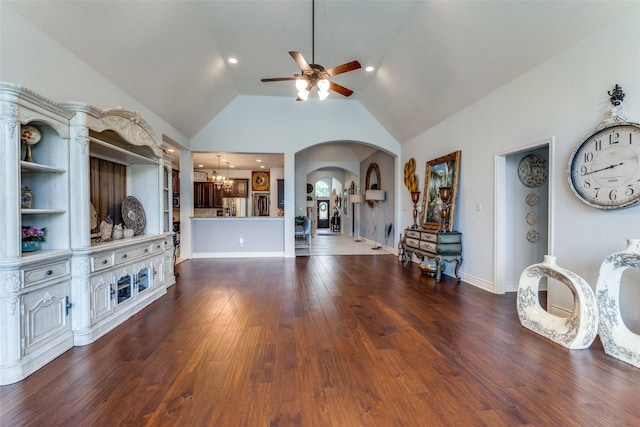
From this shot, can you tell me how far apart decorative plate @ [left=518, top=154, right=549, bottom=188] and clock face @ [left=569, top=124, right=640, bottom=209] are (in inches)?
46.4

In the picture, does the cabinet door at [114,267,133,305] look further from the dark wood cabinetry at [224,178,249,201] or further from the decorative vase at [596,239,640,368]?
the dark wood cabinetry at [224,178,249,201]

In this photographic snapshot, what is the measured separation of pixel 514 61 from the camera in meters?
3.29

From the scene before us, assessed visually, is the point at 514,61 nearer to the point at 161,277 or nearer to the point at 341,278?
the point at 341,278

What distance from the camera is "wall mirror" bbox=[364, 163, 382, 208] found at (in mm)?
8844

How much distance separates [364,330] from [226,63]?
4.74 m

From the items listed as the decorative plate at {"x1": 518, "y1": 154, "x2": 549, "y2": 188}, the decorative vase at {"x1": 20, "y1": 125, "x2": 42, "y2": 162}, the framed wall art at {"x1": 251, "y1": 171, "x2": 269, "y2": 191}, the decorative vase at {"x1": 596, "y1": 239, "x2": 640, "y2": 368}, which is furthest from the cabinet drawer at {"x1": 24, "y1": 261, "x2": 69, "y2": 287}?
the framed wall art at {"x1": 251, "y1": 171, "x2": 269, "y2": 191}

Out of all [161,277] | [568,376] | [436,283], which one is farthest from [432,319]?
[161,277]

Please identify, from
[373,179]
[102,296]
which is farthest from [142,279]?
[373,179]

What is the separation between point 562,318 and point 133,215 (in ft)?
15.6

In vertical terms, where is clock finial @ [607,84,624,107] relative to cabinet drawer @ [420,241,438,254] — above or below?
above

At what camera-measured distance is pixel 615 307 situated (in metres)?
2.20

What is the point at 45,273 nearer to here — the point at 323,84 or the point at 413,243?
the point at 323,84

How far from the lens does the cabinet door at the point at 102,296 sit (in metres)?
2.49

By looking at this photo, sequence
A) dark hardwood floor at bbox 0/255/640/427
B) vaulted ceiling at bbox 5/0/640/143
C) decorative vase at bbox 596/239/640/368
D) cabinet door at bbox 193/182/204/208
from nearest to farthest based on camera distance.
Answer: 1. dark hardwood floor at bbox 0/255/640/427
2. decorative vase at bbox 596/239/640/368
3. vaulted ceiling at bbox 5/0/640/143
4. cabinet door at bbox 193/182/204/208
